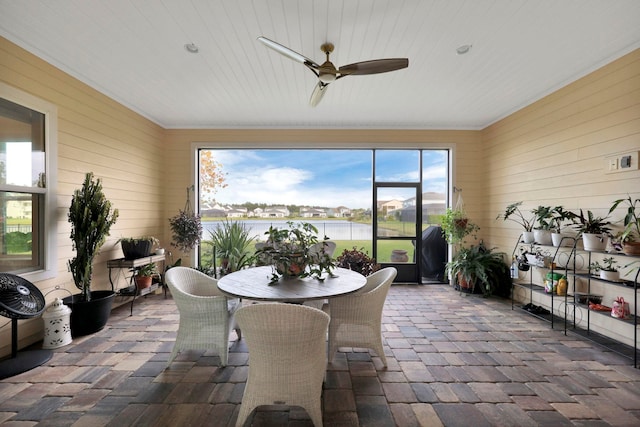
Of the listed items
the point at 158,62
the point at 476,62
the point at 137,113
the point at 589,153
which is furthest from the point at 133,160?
the point at 589,153

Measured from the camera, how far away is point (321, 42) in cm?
274

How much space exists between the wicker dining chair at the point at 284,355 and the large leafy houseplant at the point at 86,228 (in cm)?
249

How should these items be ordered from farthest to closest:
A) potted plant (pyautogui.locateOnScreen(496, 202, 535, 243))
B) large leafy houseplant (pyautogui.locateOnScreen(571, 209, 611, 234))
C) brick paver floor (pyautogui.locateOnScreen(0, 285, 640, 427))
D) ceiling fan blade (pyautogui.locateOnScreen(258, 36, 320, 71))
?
potted plant (pyautogui.locateOnScreen(496, 202, 535, 243))
large leafy houseplant (pyautogui.locateOnScreen(571, 209, 611, 234))
ceiling fan blade (pyautogui.locateOnScreen(258, 36, 320, 71))
brick paver floor (pyautogui.locateOnScreen(0, 285, 640, 427))

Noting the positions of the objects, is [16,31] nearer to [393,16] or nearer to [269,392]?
[393,16]

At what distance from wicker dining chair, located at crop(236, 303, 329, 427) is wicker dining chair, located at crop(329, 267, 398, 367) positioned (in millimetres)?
665

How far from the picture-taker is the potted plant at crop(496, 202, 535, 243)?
383cm

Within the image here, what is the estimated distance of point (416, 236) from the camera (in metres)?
5.49

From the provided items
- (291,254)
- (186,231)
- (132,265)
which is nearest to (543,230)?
(291,254)

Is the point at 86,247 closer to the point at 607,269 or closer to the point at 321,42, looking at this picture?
the point at 321,42

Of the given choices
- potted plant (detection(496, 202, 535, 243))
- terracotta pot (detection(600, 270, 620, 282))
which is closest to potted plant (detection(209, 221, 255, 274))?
potted plant (detection(496, 202, 535, 243))

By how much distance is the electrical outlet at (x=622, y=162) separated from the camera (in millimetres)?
2797

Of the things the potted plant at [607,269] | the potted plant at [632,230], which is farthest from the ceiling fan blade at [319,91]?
the potted plant at [607,269]

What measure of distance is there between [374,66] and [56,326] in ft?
12.7

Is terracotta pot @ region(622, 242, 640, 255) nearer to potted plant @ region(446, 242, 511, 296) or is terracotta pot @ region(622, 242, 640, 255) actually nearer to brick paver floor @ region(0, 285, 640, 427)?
brick paver floor @ region(0, 285, 640, 427)
